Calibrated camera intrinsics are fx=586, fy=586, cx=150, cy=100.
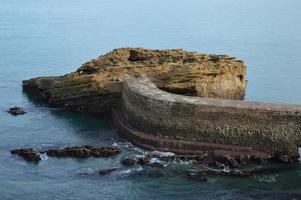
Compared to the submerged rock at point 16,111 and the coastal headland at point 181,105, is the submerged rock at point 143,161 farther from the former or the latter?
the submerged rock at point 16,111

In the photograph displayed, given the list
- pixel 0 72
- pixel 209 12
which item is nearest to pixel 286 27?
pixel 209 12

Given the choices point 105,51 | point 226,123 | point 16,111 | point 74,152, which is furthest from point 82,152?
point 105,51

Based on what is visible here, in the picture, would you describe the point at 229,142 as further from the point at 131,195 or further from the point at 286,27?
the point at 286,27

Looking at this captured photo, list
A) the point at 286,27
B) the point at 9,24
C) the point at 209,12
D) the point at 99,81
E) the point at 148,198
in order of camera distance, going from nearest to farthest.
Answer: the point at 148,198 < the point at 99,81 < the point at 9,24 < the point at 286,27 < the point at 209,12

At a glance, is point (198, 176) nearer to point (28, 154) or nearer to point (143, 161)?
point (143, 161)

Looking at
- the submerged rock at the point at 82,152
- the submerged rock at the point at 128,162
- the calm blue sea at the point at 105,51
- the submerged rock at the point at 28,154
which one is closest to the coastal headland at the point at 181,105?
the calm blue sea at the point at 105,51
